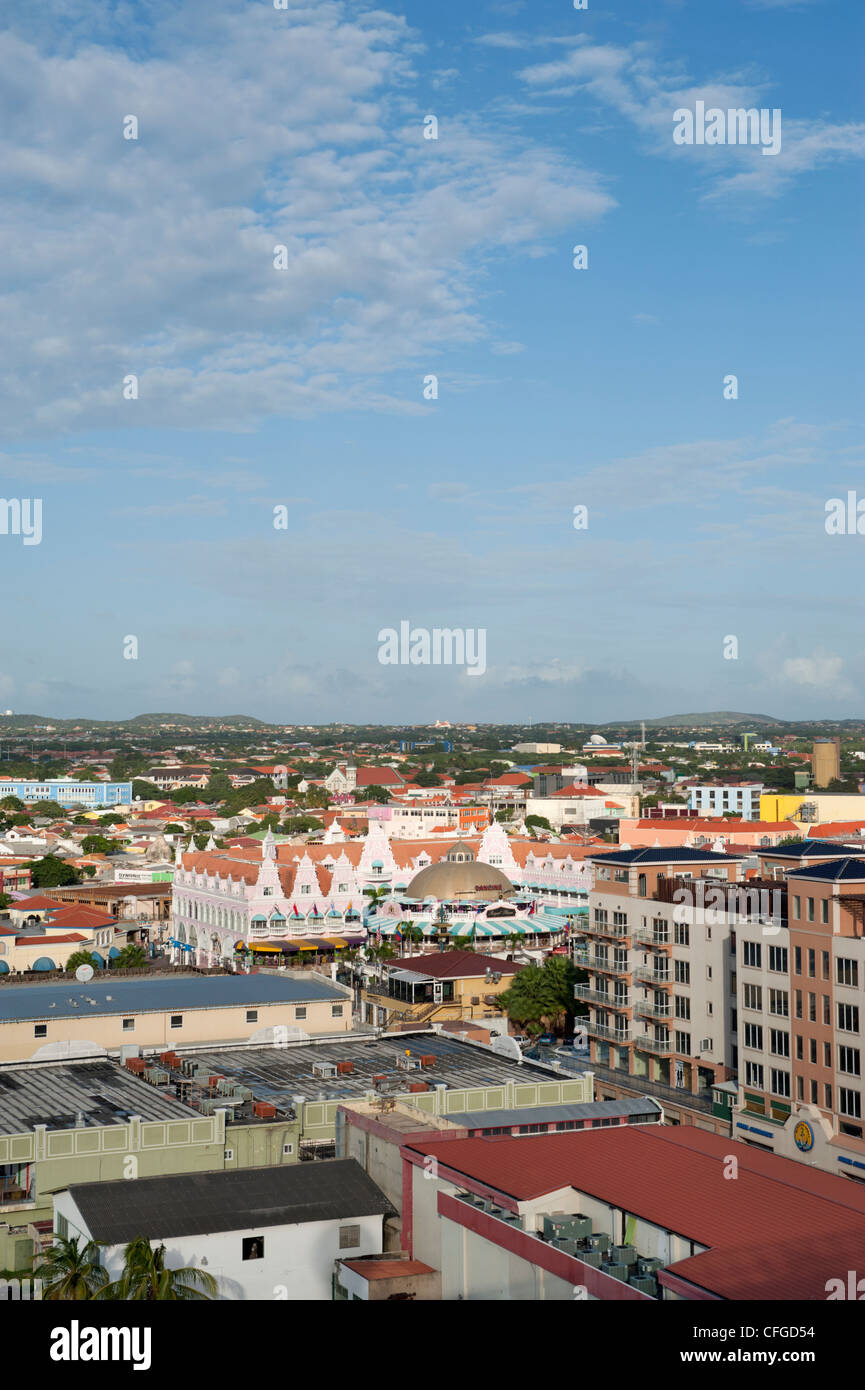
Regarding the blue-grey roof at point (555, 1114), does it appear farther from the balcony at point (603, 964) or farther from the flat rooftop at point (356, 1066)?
the balcony at point (603, 964)

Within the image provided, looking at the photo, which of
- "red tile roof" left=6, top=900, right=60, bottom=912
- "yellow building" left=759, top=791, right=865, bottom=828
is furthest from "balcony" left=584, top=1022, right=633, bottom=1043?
"yellow building" left=759, top=791, right=865, bottom=828

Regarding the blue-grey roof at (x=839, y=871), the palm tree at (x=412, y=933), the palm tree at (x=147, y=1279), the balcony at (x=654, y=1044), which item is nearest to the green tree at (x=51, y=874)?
the palm tree at (x=412, y=933)

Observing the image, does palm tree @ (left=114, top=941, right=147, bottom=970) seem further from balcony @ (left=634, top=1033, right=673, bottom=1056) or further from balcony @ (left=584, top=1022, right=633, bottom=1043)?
balcony @ (left=634, top=1033, right=673, bottom=1056)

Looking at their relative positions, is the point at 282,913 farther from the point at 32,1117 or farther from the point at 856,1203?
the point at 856,1203

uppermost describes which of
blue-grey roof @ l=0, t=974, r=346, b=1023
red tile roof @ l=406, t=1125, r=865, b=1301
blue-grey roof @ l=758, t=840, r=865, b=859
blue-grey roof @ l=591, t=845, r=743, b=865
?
blue-grey roof @ l=758, t=840, r=865, b=859

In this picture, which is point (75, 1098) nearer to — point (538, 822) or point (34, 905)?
point (34, 905)

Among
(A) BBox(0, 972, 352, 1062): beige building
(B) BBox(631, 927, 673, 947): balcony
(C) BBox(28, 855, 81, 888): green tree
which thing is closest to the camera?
(A) BBox(0, 972, 352, 1062): beige building
